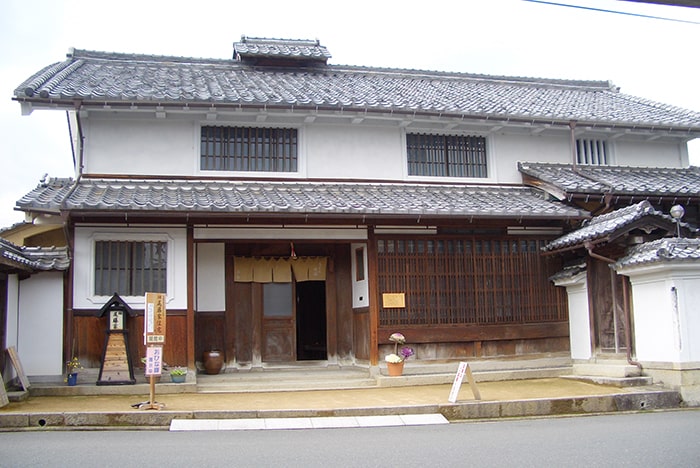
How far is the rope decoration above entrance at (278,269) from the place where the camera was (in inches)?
677

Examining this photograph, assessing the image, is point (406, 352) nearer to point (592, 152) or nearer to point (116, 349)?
point (116, 349)

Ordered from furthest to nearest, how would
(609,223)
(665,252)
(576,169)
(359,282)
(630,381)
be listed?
(576,169) → (359,282) → (609,223) → (630,381) → (665,252)

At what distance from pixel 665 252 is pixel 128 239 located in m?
10.5

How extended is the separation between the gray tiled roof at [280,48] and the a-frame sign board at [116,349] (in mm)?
Answer: 9275

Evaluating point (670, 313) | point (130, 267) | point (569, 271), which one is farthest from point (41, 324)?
point (670, 313)

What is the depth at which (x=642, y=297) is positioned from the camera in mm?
14102

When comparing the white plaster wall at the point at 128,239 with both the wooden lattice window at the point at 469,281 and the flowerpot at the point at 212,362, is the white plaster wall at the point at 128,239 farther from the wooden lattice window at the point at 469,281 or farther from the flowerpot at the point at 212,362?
the wooden lattice window at the point at 469,281

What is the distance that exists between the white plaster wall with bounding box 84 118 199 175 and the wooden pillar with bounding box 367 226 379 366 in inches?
171

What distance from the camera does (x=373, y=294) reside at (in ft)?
51.3

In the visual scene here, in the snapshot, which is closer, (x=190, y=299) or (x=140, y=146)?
(x=190, y=299)

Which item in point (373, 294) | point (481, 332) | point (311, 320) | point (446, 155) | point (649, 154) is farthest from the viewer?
point (311, 320)

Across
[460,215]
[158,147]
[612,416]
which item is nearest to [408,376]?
[460,215]

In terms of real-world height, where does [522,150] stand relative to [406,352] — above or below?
above

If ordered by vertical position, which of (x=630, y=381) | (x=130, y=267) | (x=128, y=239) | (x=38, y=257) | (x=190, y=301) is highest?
(x=128, y=239)
